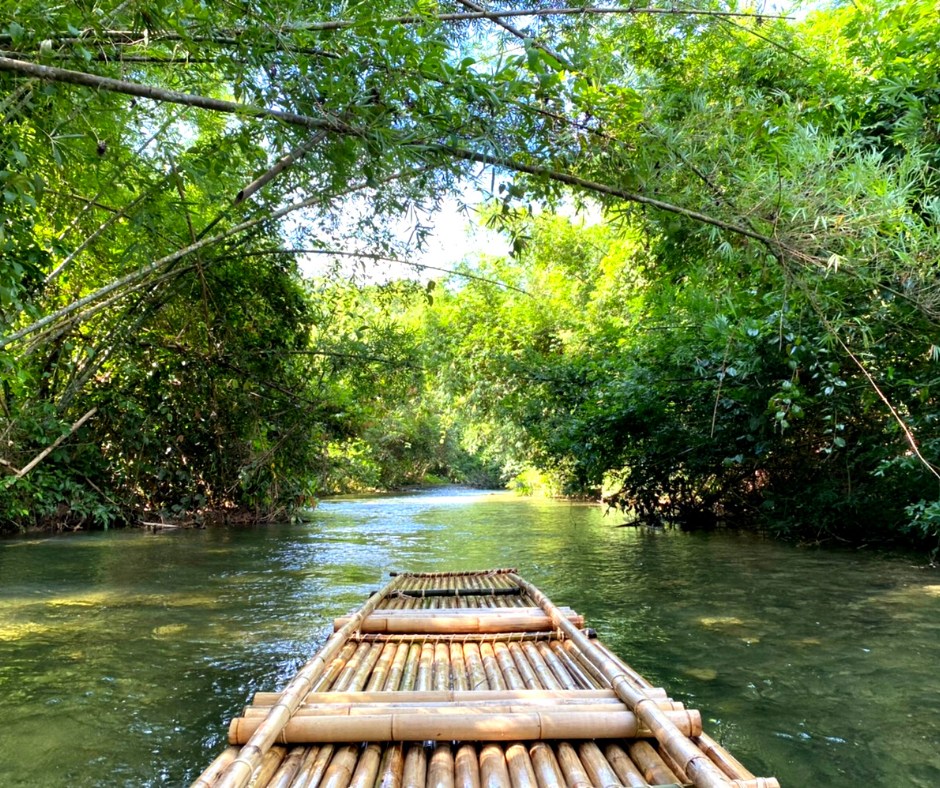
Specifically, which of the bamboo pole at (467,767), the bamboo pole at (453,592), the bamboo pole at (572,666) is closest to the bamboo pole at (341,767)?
the bamboo pole at (467,767)

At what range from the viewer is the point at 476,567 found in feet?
24.0

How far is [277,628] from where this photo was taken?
188 inches

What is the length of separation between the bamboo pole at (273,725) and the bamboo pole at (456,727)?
0.06 metres

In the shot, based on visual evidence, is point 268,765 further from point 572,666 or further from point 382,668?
point 572,666

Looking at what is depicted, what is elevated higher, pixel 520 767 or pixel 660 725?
pixel 660 725

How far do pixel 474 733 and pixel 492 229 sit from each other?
2.84 metres

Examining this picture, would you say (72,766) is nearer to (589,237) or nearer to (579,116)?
(579,116)

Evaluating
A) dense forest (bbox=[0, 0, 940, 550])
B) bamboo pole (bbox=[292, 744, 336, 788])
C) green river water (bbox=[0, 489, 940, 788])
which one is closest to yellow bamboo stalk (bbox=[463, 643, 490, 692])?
bamboo pole (bbox=[292, 744, 336, 788])

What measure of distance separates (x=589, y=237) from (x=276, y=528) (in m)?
10.1

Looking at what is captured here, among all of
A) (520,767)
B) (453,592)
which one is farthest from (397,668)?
(453,592)

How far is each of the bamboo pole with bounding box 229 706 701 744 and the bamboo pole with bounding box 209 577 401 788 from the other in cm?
6

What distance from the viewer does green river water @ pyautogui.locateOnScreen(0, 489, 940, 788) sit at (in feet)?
9.17

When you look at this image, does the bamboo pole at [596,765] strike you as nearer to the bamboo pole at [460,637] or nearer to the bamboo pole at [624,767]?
the bamboo pole at [624,767]

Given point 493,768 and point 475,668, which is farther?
point 475,668
